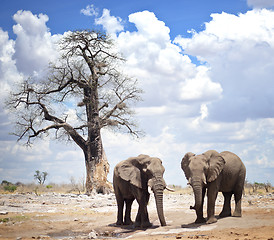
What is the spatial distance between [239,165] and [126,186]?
410 centimetres

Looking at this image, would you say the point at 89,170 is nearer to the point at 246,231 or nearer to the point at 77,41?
the point at 77,41

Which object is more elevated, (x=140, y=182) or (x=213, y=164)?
(x=213, y=164)

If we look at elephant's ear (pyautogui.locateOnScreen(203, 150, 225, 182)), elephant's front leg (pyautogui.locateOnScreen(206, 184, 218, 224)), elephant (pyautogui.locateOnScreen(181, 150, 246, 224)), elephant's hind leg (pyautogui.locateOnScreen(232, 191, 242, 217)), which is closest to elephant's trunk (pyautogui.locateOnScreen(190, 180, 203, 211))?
elephant (pyautogui.locateOnScreen(181, 150, 246, 224))

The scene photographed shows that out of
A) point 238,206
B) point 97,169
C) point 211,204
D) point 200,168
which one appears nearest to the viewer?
Answer: point 200,168

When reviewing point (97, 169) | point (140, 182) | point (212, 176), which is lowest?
point (140, 182)

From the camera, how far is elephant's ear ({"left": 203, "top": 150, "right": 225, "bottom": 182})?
12.6 m

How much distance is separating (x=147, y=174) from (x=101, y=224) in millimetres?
3701

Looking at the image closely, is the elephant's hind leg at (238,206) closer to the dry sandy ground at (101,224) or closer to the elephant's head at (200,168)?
the dry sandy ground at (101,224)

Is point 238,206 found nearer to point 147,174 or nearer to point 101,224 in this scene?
point 147,174

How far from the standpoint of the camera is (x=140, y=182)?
13.0m

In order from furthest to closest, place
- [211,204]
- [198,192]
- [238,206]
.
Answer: [238,206] → [211,204] → [198,192]

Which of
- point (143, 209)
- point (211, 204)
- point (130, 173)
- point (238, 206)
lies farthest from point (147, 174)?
point (238, 206)

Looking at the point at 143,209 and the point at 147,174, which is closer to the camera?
the point at 147,174

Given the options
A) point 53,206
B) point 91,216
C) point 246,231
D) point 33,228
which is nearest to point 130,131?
point 53,206
